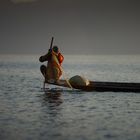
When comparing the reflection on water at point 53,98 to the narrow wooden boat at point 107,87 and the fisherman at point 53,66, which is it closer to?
the narrow wooden boat at point 107,87

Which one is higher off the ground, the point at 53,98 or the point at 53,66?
the point at 53,66

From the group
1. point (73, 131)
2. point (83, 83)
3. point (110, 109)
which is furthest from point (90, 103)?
point (73, 131)

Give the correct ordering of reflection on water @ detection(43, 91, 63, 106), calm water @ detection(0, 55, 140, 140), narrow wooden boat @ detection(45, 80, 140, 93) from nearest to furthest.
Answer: calm water @ detection(0, 55, 140, 140), reflection on water @ detection(43, 91, 63, 106), narrow wooden boat @ detection(45, 80, 140, 93)

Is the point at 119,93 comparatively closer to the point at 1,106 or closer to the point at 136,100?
the point at 136,100

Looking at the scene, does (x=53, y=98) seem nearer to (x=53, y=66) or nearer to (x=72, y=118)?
(x=53, y=66)

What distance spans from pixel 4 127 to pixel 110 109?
343 inches

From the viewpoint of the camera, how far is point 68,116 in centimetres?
2542

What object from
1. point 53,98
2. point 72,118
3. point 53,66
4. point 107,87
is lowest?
point 72,118

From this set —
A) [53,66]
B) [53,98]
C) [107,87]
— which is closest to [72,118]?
[53,98]

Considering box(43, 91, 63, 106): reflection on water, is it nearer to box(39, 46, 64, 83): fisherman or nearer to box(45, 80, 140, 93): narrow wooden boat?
box(45, 80, 140, 93): narrow wooden boat

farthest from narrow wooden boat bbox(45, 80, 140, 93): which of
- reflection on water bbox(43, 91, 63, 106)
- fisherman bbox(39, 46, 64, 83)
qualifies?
reflection on water bbox(43, 91, 63, 106)

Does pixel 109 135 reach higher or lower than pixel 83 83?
lower

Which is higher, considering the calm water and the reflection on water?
the reflection on water

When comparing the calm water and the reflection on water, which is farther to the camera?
the reflection on water
